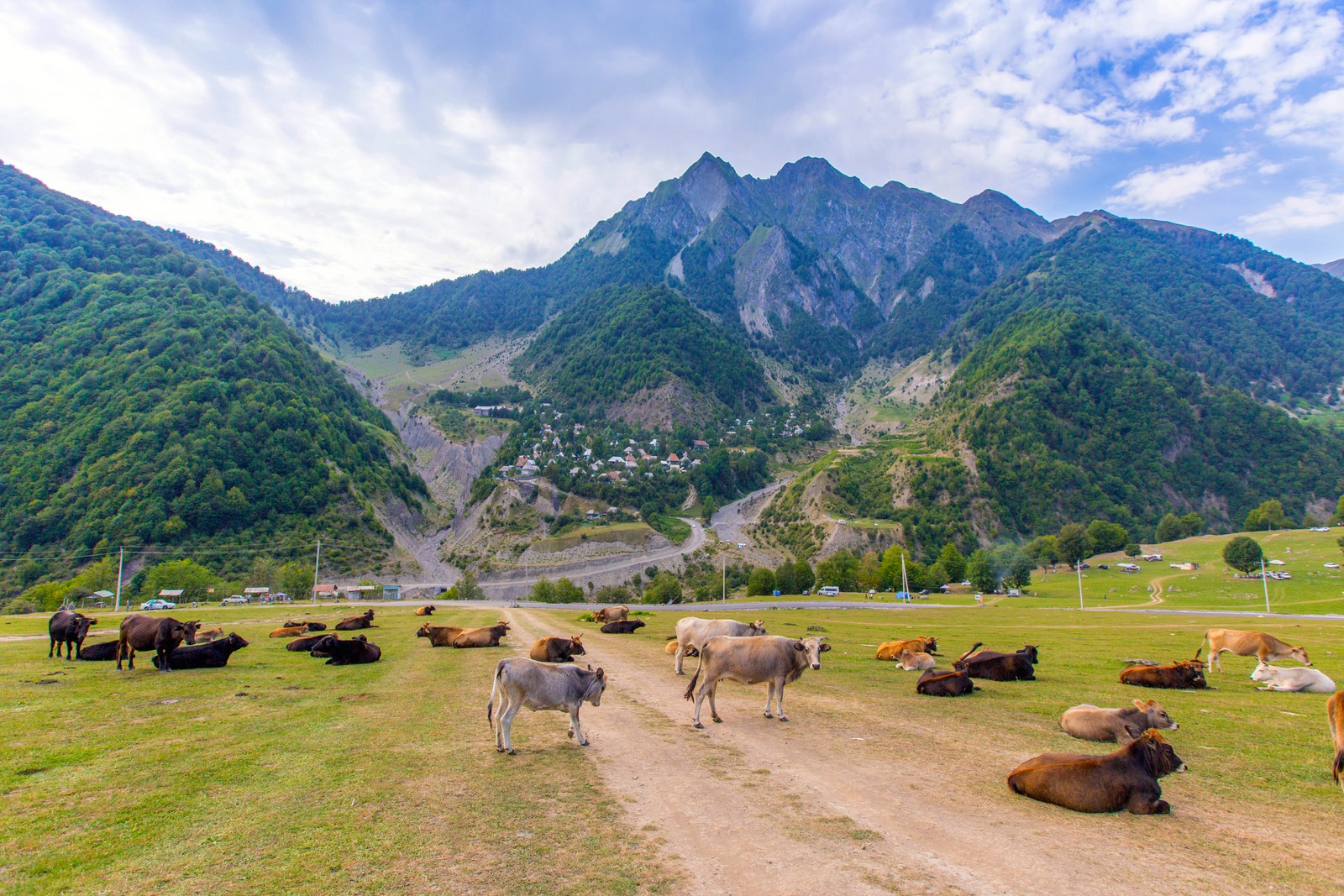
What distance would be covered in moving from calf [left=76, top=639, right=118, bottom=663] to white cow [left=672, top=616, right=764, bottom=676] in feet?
53.1

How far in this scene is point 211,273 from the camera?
159 m

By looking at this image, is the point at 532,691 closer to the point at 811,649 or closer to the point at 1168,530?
the point at 811,649

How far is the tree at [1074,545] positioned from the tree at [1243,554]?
2085cm

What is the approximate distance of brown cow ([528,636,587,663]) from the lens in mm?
19125

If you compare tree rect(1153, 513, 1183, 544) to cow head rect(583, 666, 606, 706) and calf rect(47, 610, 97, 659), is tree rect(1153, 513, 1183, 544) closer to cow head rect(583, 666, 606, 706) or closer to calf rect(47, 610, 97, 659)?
cow head rect(583, 666, 606, 706)

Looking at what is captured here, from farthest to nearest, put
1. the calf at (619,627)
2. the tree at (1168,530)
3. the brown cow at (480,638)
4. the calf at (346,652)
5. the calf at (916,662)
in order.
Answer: the tree at (1168,530) → the calf at (619,627) → the brown cow at (480,638) → the calf at (346,652) → the calf at (916,662)

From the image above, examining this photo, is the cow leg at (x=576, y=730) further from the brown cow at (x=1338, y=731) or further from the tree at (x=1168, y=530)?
the tree at (x=1168, y=530)

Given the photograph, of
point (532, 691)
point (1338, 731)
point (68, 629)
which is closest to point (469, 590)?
point (68, 629)

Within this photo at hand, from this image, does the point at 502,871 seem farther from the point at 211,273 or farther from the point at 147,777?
the point at 211,273

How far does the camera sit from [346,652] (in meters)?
18.8

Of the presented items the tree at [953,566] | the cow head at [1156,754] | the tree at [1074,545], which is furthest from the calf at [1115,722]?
the tree at [1074,545]

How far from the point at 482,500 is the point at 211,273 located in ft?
328

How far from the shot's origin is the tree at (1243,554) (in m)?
72.6

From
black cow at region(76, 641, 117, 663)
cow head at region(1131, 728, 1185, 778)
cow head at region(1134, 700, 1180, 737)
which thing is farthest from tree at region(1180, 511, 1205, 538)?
black cow at region(76, 641, 117, 663)
